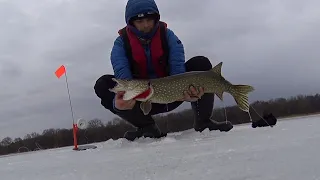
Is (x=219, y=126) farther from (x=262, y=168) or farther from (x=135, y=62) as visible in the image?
(x=262, y=168)

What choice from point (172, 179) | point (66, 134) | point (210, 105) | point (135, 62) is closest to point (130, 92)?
point (135, 62)

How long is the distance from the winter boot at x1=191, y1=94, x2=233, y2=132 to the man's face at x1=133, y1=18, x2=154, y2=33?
3.09ft

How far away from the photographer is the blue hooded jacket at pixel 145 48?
3725 millimetres

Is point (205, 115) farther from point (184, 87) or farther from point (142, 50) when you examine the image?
point (142, 50)

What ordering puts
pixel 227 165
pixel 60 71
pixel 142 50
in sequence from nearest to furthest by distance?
1. pixel 227 165
2. pixel 142 50
3. pixel 60 71

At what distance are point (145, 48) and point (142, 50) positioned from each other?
52 mm

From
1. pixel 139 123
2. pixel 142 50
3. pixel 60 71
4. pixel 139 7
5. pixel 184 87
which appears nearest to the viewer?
pixel 184 87

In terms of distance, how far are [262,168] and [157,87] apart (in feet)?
5.91

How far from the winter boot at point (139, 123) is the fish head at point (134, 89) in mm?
924

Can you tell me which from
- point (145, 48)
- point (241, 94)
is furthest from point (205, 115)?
point (145, 48)

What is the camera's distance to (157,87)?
3.25 metres

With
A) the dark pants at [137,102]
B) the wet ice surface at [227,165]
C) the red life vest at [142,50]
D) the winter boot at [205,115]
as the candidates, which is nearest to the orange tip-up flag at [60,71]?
the dark pants at [137,102]

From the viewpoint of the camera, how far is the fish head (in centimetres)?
300

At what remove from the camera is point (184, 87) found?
3.34 m
